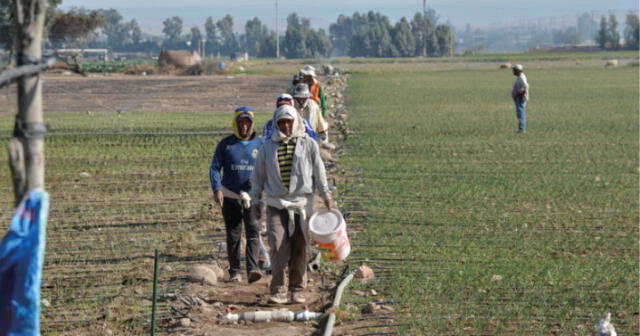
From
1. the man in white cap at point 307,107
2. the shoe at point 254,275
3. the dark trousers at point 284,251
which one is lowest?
the shoe at point 254,275

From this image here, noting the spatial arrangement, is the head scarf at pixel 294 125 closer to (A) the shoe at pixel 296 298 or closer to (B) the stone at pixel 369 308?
(A) the shoe at pixel 296 298

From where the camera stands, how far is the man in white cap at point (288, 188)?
9102mm

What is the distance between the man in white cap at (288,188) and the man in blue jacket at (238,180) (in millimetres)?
590

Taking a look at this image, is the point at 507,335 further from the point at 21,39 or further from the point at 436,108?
the point at 436,108

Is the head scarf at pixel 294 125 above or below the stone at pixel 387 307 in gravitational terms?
above

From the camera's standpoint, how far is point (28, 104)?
393cm

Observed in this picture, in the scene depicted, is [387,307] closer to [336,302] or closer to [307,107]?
[336,302]

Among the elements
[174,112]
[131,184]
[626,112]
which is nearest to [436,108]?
[626,112]

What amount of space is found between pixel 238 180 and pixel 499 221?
4502mm

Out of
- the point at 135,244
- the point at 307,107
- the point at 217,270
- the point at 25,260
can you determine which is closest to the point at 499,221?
the point at 307,107

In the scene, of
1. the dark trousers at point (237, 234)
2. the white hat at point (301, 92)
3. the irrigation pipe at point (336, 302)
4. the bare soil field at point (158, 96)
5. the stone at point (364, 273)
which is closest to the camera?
the irrigation pipe at point (336, 302)

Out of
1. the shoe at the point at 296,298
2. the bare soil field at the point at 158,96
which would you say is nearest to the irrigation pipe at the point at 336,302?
the shoe at the point at 296,298

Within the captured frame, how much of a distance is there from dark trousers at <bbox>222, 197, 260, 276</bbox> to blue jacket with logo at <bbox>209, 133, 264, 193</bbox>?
0.18m

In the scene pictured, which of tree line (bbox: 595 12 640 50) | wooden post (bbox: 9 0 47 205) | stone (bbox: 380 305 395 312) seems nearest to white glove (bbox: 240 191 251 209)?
stone (bbox: 380 305 395 312)
